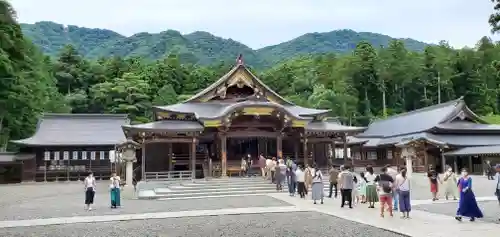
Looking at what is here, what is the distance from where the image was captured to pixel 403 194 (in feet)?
37.8

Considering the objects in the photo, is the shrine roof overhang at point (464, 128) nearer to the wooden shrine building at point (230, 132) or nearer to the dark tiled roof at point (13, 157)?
A: the wooden shrine building at point (230, 132)

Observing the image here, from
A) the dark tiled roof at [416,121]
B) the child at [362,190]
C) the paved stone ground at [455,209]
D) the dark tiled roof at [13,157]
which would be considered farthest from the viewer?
the dark tiled roof at [416,121]

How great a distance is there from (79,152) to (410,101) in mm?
52665

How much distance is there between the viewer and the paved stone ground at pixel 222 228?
31.2 feet

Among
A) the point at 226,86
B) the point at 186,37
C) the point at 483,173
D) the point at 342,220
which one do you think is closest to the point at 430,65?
the point at 483,173

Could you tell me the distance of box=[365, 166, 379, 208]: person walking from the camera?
14.5 meters

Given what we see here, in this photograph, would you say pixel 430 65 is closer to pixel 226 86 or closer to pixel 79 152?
pixel 226 86

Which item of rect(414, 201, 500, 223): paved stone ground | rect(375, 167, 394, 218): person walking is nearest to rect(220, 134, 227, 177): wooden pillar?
rect(414, 201, 500, 223): paved stone ground

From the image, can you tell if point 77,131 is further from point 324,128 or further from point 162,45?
point 162,45

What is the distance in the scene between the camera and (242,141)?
93.6ft

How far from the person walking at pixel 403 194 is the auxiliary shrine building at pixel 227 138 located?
43.7ft

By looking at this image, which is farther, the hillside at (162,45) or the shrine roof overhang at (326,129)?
the hillside at (162,45)

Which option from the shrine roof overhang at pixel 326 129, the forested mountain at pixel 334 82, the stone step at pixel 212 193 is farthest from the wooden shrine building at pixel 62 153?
the forested mountain at pixel 334 82

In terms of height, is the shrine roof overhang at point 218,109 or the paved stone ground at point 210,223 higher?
the shrine roof overhang at point 218,109
